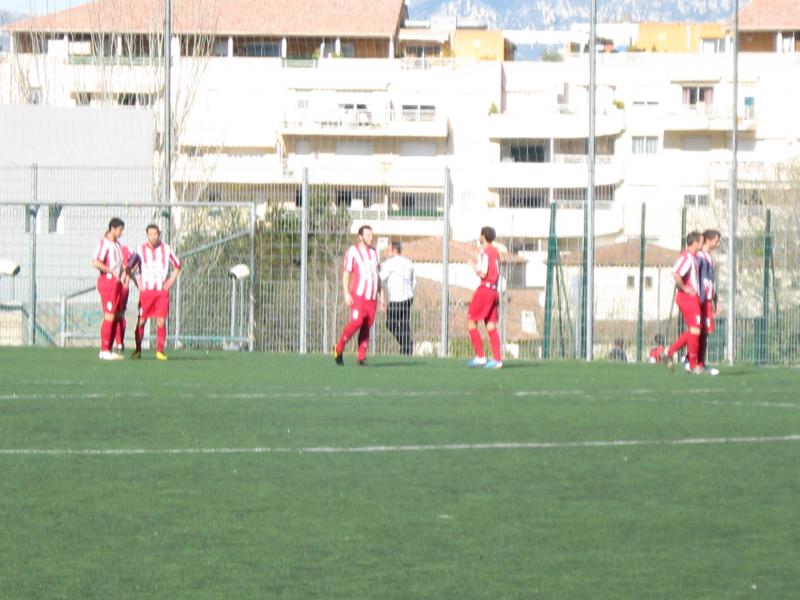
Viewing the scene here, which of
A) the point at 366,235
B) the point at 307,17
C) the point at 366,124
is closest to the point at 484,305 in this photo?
the point at 366,235

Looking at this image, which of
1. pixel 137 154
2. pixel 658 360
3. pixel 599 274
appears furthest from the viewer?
pixel 137 154

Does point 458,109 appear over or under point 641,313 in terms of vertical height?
over

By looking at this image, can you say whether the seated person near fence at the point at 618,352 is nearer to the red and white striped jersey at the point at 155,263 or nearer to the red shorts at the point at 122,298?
the red and white striped jersey at the point at 155,263

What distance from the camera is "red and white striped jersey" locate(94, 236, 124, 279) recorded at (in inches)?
842

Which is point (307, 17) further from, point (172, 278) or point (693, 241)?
point (693, 241)

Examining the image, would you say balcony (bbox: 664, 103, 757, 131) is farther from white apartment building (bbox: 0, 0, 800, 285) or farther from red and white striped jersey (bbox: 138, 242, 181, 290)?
red and white striped jersey (bbox: 138, 242, 181, 290)

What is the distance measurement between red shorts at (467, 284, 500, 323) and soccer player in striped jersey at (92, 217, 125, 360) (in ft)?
14.1

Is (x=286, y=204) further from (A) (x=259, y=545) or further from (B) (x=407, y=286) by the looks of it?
(A) (x=259, y=545)

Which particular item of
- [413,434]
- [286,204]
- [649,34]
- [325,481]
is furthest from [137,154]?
[649,34]

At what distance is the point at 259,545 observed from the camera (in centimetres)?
798

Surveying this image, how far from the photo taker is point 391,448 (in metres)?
11.7

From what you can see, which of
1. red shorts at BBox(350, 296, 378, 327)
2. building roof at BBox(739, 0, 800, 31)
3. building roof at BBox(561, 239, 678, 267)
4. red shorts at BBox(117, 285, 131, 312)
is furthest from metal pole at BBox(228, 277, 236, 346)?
building roof at BBox(739, 0, 800, 31)

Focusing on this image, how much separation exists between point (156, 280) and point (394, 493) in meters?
12.9

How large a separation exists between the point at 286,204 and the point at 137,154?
8.14m
